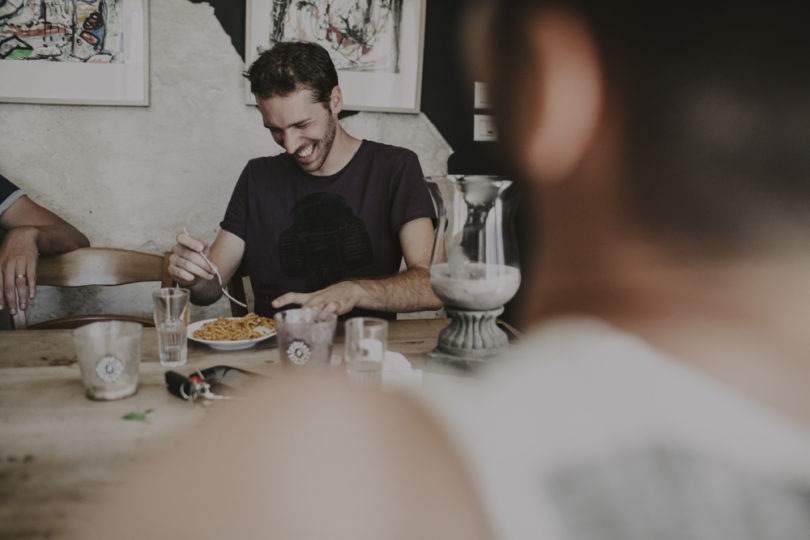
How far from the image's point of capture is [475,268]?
1097 millimetres

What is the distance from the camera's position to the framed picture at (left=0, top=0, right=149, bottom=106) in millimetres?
2223

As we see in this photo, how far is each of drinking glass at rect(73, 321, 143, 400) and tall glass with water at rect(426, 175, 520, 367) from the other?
55cm

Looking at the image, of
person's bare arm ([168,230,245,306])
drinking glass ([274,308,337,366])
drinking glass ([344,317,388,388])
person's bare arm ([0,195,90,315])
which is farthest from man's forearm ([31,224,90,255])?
drinking glass ([344,317,388,388])

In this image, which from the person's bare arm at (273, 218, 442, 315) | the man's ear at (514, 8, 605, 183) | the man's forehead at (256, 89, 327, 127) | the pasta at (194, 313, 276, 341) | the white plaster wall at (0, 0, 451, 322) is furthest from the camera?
the white plaster wall at (0, 0, 451, 322)

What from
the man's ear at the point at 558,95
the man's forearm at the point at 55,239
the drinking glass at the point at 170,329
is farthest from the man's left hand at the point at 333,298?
the man's ear at the point at 558,95

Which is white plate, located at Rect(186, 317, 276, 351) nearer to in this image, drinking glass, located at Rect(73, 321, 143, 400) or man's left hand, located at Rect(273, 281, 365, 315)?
man's left hand, located at Rect(273, 281, 365, 315)

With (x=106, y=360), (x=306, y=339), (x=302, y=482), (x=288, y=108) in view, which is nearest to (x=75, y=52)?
(x=288, y=108)

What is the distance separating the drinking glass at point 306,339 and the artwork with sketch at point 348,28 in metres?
1.77

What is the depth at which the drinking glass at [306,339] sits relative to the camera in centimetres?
103

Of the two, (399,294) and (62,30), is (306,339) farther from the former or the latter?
(62,30)

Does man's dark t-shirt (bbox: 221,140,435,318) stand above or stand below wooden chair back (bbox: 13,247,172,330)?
above

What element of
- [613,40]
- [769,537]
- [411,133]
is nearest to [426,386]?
[769,537]

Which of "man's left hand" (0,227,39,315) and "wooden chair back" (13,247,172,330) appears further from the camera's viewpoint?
"wooden chair back" (13,247,172,330)

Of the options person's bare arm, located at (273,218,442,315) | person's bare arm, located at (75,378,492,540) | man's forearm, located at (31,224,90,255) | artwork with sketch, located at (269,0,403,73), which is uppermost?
artwork with sketch, located at (269,0,403,73)
